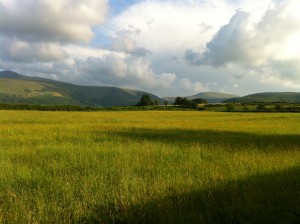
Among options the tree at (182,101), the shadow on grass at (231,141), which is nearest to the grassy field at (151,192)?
the shadow on grass at (231,141)

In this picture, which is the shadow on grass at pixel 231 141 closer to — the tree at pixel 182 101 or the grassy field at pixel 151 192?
the grassy field at pixel 151 192

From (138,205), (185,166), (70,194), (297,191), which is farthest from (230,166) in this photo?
(70,194)

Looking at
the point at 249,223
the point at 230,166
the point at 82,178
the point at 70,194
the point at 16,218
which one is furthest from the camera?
the point at 230,166

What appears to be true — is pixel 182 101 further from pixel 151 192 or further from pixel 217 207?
pixel 217 207

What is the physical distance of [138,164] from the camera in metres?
11.1

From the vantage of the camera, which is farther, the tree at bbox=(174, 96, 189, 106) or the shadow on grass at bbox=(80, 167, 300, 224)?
the tree at bbox=(174, 96, 189, 106)

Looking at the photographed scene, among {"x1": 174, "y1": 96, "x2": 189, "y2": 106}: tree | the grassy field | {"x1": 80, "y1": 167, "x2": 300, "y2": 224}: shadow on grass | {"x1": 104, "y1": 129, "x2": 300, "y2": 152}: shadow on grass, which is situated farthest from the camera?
{"x1": 174, "y1": 96, "x2": 189, "y2": 106}: tree

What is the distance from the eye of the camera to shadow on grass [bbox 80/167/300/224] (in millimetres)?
6289

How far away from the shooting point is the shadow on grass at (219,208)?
6.29 m

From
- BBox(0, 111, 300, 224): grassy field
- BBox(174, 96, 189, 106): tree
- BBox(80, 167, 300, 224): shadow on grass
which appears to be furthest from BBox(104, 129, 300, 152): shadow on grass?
BBox(174, 96, 189, 106): tree

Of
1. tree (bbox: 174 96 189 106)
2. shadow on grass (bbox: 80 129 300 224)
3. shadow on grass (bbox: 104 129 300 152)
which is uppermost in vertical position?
tree (bbox: 174 96 189 106)

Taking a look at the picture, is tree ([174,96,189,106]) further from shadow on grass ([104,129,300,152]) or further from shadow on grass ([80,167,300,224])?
shadow on grass ([80,167,300,224])

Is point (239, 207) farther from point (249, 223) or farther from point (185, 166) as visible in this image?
point (185, 166)

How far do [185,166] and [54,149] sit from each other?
23.1 feet
